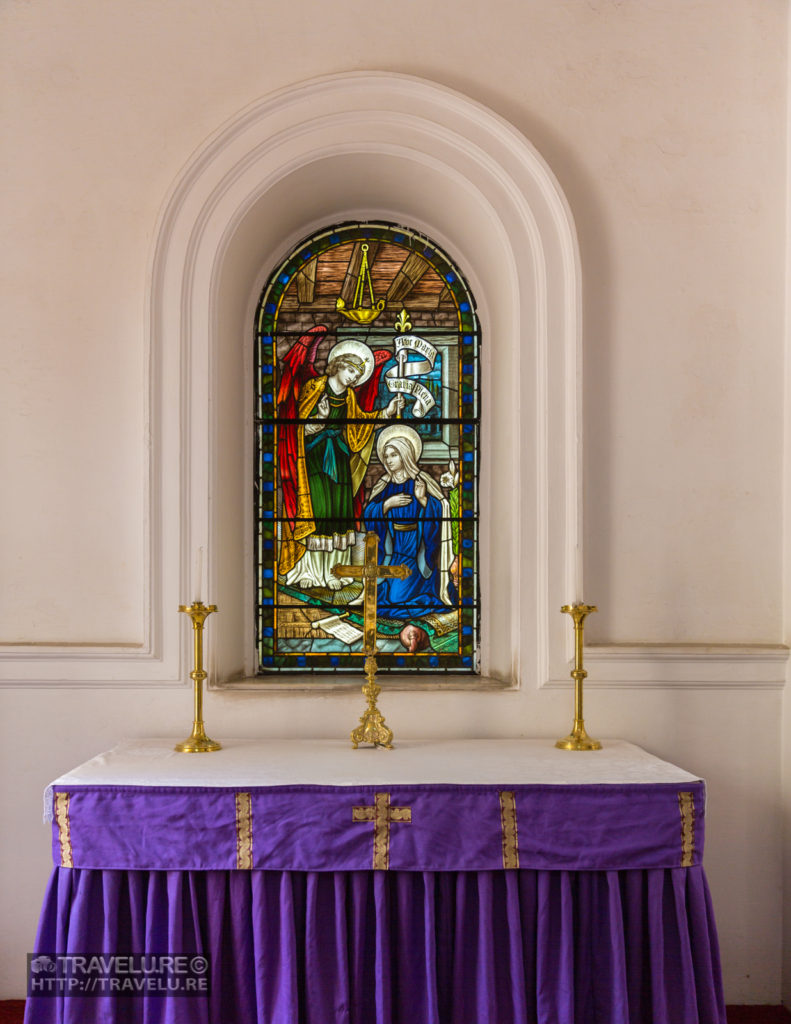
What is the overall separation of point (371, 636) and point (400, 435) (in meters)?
1.10

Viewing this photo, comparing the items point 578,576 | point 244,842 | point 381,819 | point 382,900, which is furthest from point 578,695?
point 244,842

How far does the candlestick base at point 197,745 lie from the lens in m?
3.58

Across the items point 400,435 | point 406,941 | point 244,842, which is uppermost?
point 400,435

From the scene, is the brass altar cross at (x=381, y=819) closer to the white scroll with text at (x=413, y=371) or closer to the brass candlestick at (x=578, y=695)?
the brass candlestick at (x=578, y=695)

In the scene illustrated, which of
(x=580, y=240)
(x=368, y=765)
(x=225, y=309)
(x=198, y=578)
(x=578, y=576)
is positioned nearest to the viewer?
(x=368, y=765)

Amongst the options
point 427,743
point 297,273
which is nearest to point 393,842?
point 427,743

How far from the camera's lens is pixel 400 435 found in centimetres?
443

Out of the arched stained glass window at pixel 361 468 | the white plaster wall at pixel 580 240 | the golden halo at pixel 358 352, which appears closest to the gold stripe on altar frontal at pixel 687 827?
the white plaster wall at pixel 580 240

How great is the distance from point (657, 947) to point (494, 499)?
6.52 ft

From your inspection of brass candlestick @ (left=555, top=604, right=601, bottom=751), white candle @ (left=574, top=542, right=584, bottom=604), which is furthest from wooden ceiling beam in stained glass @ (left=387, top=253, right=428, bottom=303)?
brass candlestick @ (left=555, top=604, right=601, bottom=751)

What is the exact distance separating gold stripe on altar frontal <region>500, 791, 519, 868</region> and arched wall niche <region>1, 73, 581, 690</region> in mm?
862

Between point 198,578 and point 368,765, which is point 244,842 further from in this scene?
point 198,578

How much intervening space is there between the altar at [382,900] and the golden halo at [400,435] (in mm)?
1722

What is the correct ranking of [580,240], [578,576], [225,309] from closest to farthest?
[578,576] → [580,240] → [225,309]
